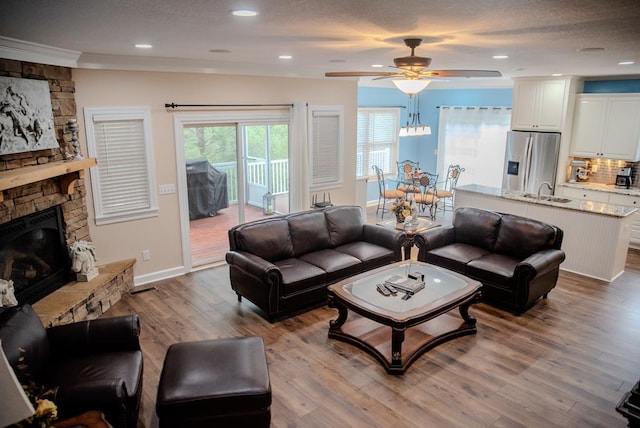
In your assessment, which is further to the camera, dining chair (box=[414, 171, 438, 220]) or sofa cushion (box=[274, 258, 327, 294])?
dining chair (box=[414, 171, 438, 220])

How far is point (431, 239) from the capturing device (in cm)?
570

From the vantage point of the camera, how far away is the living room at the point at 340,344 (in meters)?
3.41

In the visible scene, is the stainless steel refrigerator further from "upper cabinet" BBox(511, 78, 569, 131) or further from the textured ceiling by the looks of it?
the textured ceiling

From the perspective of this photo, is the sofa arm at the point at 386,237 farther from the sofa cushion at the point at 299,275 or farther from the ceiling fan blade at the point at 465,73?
the ceiling fan blade at the point at 465,73

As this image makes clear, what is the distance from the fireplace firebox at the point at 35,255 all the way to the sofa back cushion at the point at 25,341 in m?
1.37

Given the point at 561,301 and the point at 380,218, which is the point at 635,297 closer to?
the point at 561,301

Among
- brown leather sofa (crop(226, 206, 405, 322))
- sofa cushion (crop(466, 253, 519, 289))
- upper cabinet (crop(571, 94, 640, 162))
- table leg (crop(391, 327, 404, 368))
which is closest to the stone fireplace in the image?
brown leather sofa (crop(226, 206, 405, 322))

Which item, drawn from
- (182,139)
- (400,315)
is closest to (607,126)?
(400,315)

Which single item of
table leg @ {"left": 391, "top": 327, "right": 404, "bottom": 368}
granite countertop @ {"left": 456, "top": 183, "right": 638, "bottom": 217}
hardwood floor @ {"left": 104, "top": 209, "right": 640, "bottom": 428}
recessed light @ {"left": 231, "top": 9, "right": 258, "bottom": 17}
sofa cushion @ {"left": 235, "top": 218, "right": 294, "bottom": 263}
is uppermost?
recessed light @ {"left": 231, "top": 9, "right": 258, "bottom": 17}

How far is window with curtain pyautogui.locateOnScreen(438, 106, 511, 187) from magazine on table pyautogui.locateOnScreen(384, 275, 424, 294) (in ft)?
18.8

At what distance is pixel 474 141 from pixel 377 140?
2.09 m

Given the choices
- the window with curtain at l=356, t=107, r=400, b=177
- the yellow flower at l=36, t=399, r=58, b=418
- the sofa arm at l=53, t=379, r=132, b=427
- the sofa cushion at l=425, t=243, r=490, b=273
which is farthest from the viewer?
the window with curtain at l=356, t=107, r=400, b=177

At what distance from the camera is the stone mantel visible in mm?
3545

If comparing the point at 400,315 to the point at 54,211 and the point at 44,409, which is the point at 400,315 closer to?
the point at 44,409
